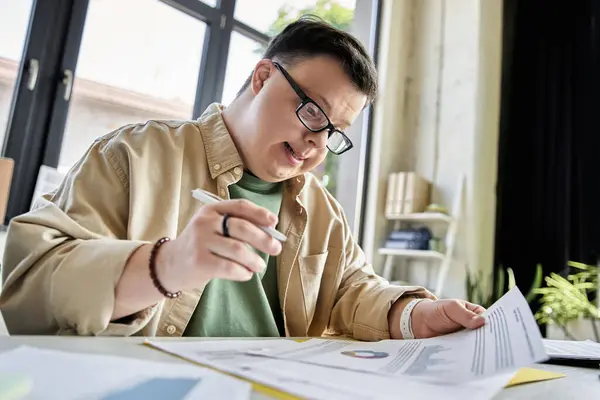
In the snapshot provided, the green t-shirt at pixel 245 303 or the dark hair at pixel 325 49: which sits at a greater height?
the dark hair at pixel 325 49

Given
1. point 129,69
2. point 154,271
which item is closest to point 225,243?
point 154,271

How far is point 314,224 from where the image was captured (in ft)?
3.38

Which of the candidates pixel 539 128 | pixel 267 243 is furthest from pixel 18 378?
pixel 539 128

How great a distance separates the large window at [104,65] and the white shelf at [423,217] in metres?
1.23

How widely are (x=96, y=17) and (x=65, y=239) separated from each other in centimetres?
167

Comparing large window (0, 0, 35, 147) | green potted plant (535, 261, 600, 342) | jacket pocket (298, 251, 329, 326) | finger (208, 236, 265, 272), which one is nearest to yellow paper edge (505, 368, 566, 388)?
finger (208, 236, 265, 272)

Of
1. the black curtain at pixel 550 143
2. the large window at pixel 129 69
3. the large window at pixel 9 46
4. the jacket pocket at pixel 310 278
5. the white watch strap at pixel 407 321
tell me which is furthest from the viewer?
the black curtain at pixel 550 143

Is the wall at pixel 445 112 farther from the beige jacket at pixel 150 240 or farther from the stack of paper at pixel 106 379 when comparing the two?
the stack of paper at pixel 106 379

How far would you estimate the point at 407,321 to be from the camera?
0.81 metres

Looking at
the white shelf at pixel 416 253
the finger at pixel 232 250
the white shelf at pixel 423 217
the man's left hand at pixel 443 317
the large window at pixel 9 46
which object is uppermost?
the large window at pixel 9 46

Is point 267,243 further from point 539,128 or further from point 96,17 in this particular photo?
point 539,128

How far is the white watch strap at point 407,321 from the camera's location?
0.80 meters

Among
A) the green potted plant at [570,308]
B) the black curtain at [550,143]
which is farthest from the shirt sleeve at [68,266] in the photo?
the black curtain at [550,143]

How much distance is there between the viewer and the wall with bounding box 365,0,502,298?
8.30ft
